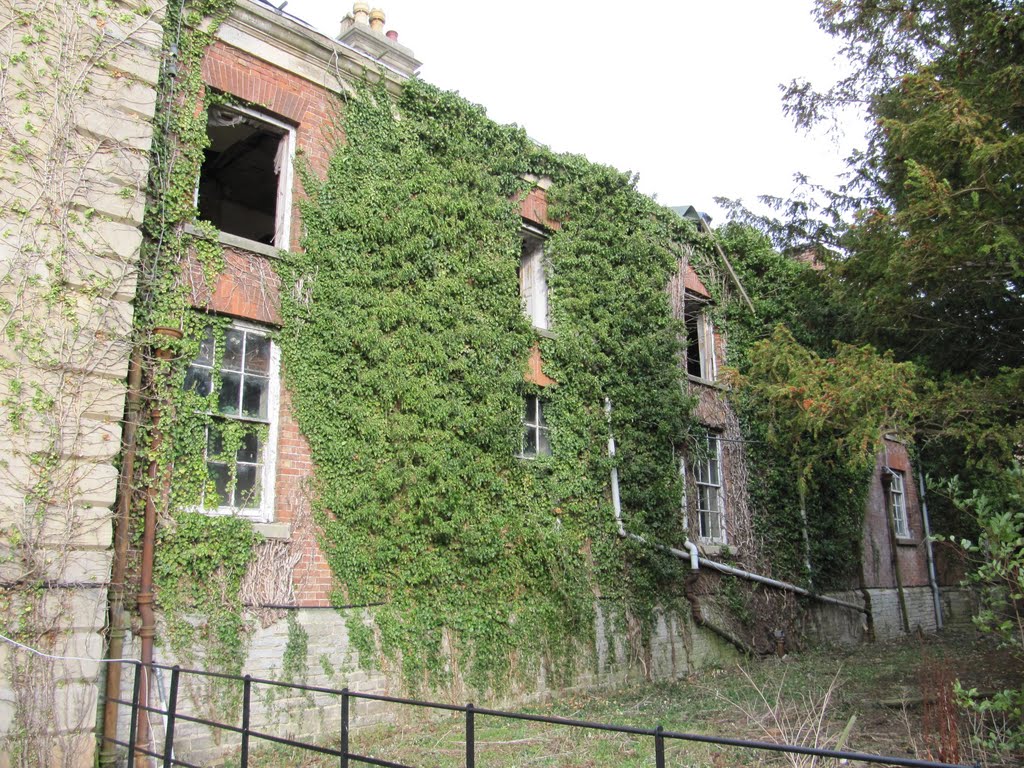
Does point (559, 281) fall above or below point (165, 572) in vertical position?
above

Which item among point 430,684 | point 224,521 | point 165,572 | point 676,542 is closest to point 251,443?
point 224,521

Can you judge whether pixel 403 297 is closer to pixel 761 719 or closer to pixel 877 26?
pixel 761 719

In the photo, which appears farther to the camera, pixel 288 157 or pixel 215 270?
pixel 288 157

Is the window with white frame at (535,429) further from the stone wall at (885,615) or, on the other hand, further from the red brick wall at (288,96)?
the stone wall at (885,615)

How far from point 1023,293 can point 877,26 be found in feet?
13.1

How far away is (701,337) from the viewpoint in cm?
1580

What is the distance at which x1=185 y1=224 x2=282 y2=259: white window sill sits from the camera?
854 centimetres

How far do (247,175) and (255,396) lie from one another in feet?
20.5

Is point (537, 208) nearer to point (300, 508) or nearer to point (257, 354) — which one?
point (257, 354)

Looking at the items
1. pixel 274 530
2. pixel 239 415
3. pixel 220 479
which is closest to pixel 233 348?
pixel 239 415

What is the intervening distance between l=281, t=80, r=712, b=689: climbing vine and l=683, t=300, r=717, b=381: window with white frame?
102 inches

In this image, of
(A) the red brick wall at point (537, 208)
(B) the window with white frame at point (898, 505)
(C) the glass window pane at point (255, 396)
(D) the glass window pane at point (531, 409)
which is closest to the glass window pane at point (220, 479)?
(C) the glass window pane at point (255, 396)

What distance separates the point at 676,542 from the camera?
12711 millimetres

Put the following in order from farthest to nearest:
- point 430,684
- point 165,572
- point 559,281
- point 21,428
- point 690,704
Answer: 1. point 559,281
2. point 690,704
3. point 430,684
4. point 165,572
5. point 21,428
